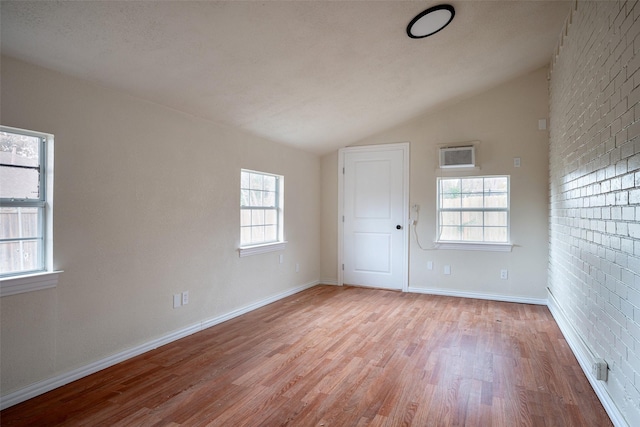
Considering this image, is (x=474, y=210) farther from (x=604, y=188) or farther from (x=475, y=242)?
(x=604, y=188)

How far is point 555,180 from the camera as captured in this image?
4254 mm

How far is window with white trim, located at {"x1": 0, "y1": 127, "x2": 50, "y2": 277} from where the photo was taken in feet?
7.70

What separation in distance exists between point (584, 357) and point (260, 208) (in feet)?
11.7

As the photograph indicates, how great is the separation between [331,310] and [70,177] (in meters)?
3.06

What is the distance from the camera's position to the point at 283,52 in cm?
298

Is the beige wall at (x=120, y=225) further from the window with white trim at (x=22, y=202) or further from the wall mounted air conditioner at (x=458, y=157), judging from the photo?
the wall mounted air conditioner at (x=458, y=157)

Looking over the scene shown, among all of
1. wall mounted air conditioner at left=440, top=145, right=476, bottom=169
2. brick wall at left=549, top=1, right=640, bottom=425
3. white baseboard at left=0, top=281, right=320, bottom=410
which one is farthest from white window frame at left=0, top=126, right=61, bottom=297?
wall mounted air conditioner at left=440, top=145, right=476, bottom=169

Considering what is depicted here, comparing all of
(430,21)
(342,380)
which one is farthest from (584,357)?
(430,21)

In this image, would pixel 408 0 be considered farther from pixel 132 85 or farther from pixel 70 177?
pixel 70 177

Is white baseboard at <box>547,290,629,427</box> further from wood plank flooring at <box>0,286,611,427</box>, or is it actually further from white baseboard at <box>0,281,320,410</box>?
white baseboard at <box>0,281,320,410</box>

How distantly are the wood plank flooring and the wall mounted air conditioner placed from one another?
2090 millimetres

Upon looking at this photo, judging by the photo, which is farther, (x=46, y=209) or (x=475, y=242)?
(x=475, y=242)

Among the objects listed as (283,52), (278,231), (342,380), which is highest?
(283,52)

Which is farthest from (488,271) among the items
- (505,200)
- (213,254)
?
(213,254)
